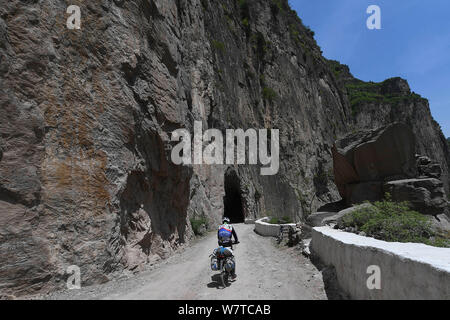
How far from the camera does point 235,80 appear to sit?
32750 millimetres

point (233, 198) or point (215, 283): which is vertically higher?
point (233, 198)

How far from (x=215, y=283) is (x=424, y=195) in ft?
47.2

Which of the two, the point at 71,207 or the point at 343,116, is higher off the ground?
the point at 343,116

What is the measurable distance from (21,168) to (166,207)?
636 cm

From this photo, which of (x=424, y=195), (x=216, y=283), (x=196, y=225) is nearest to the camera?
(x=216, y=283)

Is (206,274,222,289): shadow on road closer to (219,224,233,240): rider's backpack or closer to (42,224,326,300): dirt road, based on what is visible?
(42,224,326,300): dirt road

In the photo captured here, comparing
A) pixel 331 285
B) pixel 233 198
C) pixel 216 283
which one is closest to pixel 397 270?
pixel 331 285

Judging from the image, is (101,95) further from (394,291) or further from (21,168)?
(394,291)

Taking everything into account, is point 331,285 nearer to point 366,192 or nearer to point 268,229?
point 268,229

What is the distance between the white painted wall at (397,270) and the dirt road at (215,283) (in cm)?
92

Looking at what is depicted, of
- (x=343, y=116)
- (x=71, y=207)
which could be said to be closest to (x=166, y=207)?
(x=71, y=207)

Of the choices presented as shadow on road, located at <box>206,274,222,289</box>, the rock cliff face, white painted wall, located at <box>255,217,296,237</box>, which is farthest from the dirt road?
white painted wall, located at <box>255,217,296,237</box>

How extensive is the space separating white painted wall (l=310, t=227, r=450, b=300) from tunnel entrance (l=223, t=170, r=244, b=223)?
73.3 feet

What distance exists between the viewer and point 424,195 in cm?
1609
